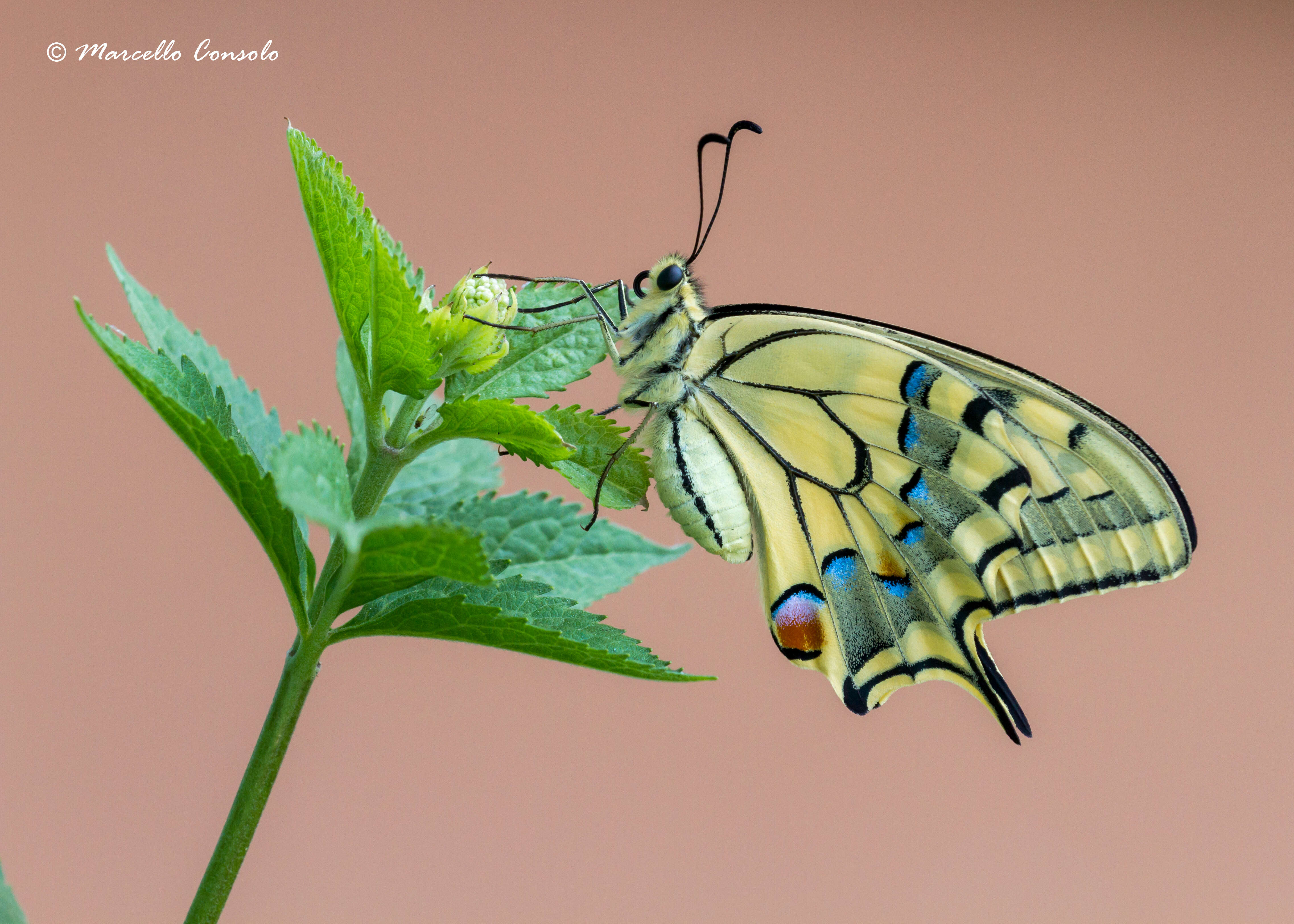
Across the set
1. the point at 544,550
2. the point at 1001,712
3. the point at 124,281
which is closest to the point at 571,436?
the point at 544,550

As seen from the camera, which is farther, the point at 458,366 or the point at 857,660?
the point at 857,660

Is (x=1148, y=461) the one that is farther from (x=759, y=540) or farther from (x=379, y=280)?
(x=379, y=280)

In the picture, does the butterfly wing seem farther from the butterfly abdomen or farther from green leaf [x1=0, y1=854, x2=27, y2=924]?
green leaf [x1=0, y1=854, x2=27, y2=924]

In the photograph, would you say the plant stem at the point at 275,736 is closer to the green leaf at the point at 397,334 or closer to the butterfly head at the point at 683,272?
the green leaf at the point at 397,334

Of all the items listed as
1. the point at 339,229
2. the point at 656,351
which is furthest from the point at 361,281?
the point at 656,351

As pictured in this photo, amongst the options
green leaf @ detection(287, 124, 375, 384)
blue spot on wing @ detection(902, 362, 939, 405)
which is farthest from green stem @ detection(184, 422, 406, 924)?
blue spot on wing @ detection(902, 362, 939, 405)

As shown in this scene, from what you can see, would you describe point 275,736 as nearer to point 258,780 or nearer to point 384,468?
point 258,780
